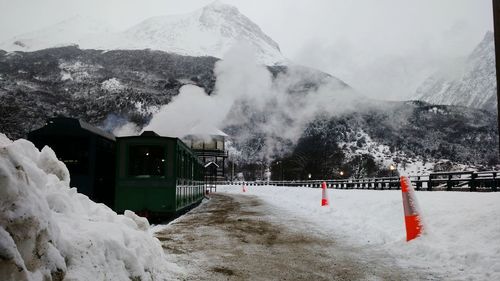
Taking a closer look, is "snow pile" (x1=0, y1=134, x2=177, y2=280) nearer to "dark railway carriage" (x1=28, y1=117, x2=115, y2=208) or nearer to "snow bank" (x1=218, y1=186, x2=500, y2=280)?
"snow bank" (x1=218, y1=186, x2=500, y2=280)

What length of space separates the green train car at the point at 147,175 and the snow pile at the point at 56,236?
7.85m

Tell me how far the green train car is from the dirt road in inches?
144

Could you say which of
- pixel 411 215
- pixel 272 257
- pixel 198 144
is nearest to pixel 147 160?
pixel 272 257

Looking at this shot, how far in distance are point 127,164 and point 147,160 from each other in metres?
0.72

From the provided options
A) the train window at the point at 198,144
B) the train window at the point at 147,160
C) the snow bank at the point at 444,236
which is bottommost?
the snow bank at the point at 444,236

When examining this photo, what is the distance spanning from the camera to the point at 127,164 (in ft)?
46.5

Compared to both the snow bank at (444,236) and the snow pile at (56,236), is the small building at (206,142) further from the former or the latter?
the snow pile at (56,236)

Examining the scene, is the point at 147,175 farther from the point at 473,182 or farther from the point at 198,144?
the point at 198,144

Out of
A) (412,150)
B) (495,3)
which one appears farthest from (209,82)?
(495,3)

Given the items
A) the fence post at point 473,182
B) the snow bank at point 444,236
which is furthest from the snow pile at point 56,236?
the fence post at point 473,182

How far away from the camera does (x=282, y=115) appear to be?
17625 cm

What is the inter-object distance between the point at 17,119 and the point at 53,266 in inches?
5358

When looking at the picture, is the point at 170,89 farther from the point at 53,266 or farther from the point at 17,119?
the point at 53,266

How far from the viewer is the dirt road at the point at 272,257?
219 inches
